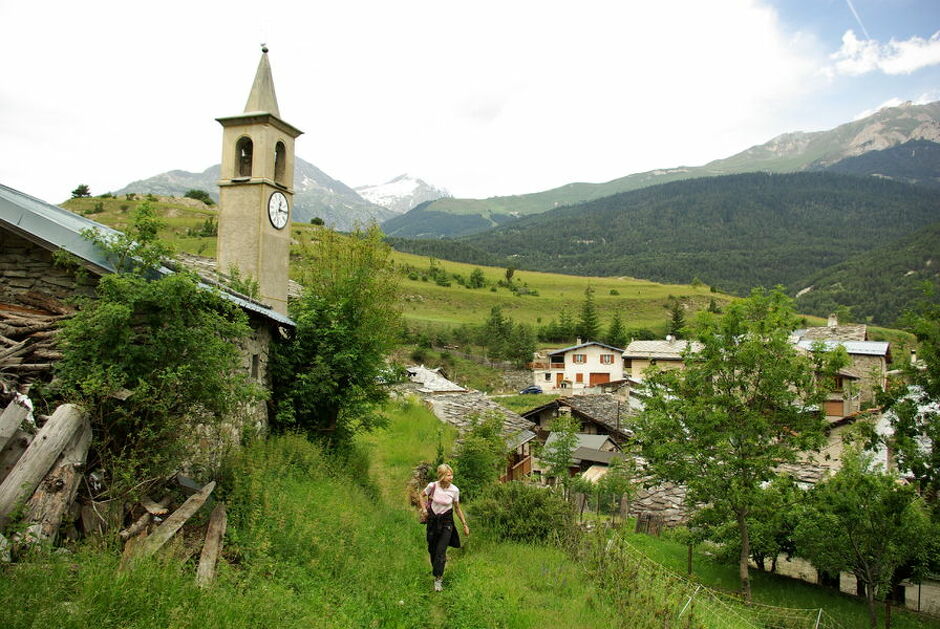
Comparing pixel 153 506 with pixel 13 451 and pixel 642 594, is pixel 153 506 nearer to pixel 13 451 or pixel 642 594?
pixel 13 451

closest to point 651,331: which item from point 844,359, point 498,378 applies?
point 498,378

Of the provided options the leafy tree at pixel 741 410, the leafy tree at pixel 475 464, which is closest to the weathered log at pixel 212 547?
the leafy tree at pixel 475 464

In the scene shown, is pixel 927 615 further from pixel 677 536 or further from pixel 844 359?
pixel 844 359

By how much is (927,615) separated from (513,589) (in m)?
20.5

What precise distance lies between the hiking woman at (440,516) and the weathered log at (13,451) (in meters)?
4.84

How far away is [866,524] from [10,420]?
2075 cm

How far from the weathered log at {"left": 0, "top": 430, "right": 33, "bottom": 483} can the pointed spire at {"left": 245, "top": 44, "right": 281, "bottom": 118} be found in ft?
45.4

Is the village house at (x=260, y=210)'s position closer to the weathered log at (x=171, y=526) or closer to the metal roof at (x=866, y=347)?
the weathered log at (x=171, y=526)

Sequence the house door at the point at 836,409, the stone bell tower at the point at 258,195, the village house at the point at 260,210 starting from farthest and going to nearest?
the house door at the point at 836,409 < the stone bell tower at the point at 258,195 < the village house at the point at 260,210

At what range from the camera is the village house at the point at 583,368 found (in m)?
73.2

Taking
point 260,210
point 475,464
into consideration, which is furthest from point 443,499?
point 260,210

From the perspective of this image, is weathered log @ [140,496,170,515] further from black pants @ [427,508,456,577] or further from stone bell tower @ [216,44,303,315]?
stone bell tower @ [216,44,303,315]

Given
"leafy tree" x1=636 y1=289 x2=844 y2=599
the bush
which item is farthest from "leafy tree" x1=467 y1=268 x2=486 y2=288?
the bush

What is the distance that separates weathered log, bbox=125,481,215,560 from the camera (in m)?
6.01
